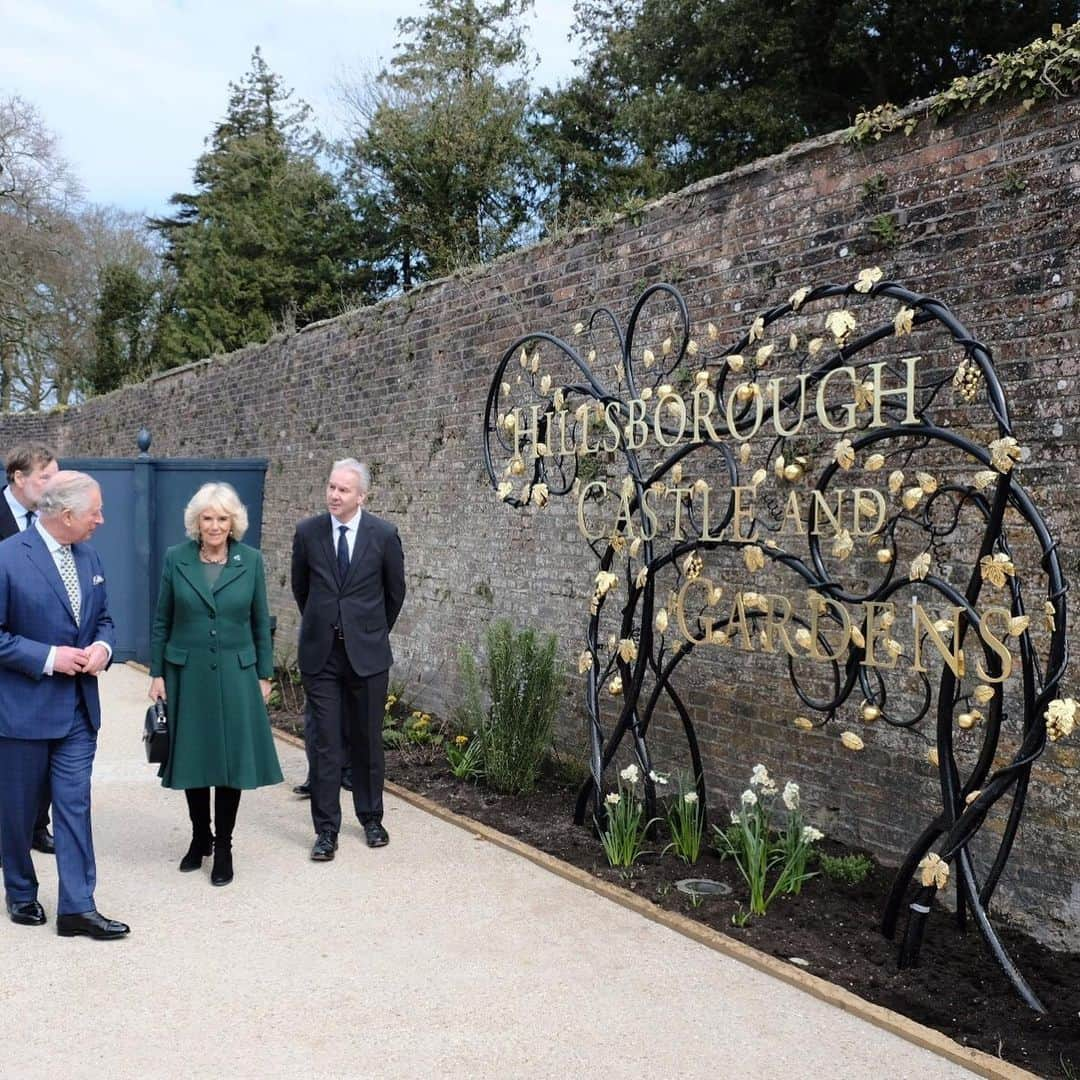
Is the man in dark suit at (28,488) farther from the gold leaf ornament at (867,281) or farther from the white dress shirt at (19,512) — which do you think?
the gold leaf ornament at (867,281)

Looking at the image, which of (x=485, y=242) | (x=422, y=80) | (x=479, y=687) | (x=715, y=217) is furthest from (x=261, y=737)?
(x=422, y=80)

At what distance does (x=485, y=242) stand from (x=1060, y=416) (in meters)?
19.6

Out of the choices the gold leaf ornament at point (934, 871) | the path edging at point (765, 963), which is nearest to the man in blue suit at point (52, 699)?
the path edging at point (765, 963)

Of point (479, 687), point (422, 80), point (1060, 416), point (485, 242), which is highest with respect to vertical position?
point (422, 80)

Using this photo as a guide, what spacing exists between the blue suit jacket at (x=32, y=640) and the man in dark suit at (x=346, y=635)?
127 cm

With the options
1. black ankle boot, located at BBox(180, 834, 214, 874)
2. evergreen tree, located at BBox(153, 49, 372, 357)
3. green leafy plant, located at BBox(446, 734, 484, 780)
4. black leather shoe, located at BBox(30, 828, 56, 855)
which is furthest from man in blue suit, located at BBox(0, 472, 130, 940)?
evergreen tree, located at BBox(153, 49, 372, 357)

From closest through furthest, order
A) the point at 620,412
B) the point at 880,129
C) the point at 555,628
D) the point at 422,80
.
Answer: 1. the point at 880,129
2. the point at 620,412
3. the point at 555,628
4. the point at 422,80

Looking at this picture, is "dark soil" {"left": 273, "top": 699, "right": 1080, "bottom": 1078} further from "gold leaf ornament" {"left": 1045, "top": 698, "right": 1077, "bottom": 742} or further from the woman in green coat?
the woman in green coat

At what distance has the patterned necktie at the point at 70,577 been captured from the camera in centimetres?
423

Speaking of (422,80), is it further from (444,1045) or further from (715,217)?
(444,1045)

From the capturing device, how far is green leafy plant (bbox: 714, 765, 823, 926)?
4344 mm

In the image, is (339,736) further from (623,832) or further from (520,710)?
(623,832)

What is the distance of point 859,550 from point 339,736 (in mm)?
2526

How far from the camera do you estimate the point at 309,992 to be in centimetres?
364
